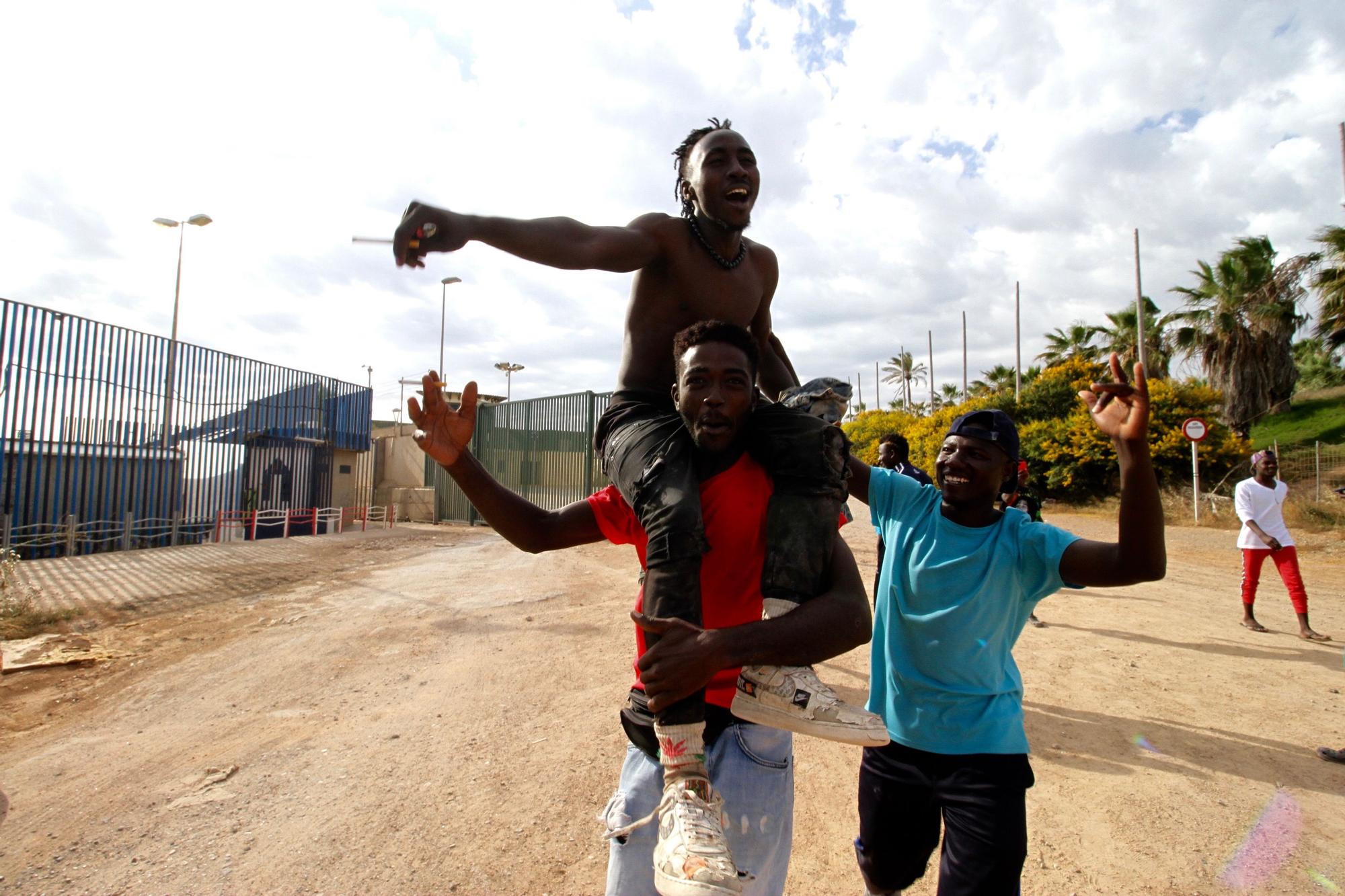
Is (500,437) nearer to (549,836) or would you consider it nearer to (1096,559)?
(549,836)

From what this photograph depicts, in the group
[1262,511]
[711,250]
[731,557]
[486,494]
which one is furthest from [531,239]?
[1262,511]

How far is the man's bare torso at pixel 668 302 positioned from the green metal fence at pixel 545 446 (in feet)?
49.3

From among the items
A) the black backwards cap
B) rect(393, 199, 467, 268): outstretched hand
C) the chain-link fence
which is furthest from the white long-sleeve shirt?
the chain-link fence

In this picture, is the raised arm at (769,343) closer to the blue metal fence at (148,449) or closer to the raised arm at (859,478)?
the raised arm at (859,478)

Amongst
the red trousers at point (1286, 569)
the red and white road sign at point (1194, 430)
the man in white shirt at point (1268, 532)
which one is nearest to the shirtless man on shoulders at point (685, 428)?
the man in white shirt at point (1268, 532)

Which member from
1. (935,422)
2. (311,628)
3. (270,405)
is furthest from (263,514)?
(935,422)

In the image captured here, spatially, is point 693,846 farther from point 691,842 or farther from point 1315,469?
point 1315,469

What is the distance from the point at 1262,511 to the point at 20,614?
1290 centimetres

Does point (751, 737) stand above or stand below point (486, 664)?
above

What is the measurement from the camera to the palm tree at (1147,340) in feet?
89.9

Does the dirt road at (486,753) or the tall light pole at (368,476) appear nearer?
the dirt road at (486,753)

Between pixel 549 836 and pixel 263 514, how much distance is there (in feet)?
57.1

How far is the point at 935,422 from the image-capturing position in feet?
105

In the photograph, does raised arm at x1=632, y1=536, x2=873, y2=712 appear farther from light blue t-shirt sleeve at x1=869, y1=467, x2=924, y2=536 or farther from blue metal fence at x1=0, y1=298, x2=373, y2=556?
blue metal fence at x1=0, y1=298, x2=373, y2=556
